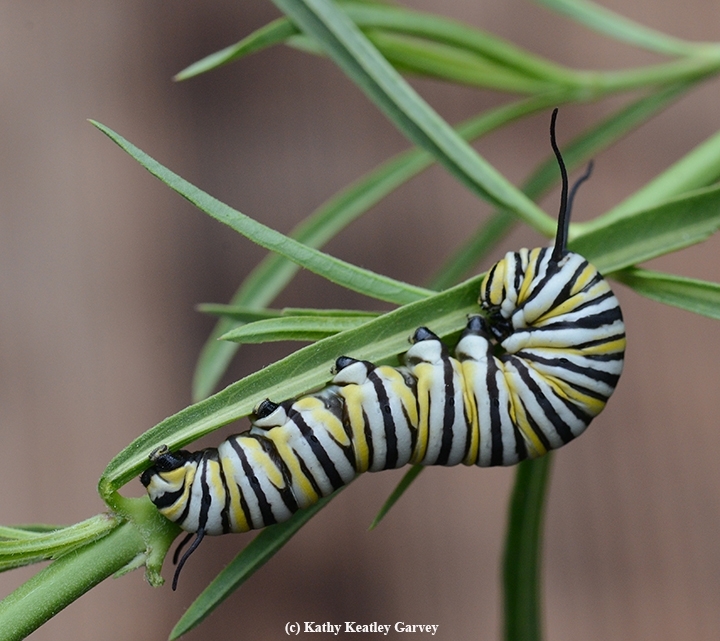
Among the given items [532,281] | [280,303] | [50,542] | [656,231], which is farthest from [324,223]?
[280,303]

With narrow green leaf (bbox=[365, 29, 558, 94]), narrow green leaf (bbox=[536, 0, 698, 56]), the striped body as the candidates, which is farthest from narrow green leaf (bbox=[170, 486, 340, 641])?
narrow green leaf (bbox=[536, 0, 698, 56])

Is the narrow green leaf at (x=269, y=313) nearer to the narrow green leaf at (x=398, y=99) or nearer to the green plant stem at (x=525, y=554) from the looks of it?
the narrow green leaf at (x=398, y=99)

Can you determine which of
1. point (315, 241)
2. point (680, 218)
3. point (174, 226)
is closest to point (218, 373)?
point (315, 241)

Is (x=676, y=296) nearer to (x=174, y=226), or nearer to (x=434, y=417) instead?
(x=434, y=417)

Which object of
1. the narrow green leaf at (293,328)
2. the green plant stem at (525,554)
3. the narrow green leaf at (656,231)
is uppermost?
the narrow green leaf at (656,231)

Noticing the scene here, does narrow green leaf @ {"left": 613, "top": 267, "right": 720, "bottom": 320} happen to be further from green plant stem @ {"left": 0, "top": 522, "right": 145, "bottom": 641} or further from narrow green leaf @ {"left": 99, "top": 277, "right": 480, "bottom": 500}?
green plant stem @ {"left": 0, "top": 522, "right": 145, "bottom": 641}

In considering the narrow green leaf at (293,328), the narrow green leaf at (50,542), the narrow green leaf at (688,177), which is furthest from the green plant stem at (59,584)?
the narrow green leaf at (688,177)

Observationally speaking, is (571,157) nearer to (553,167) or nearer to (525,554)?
(553,167)
